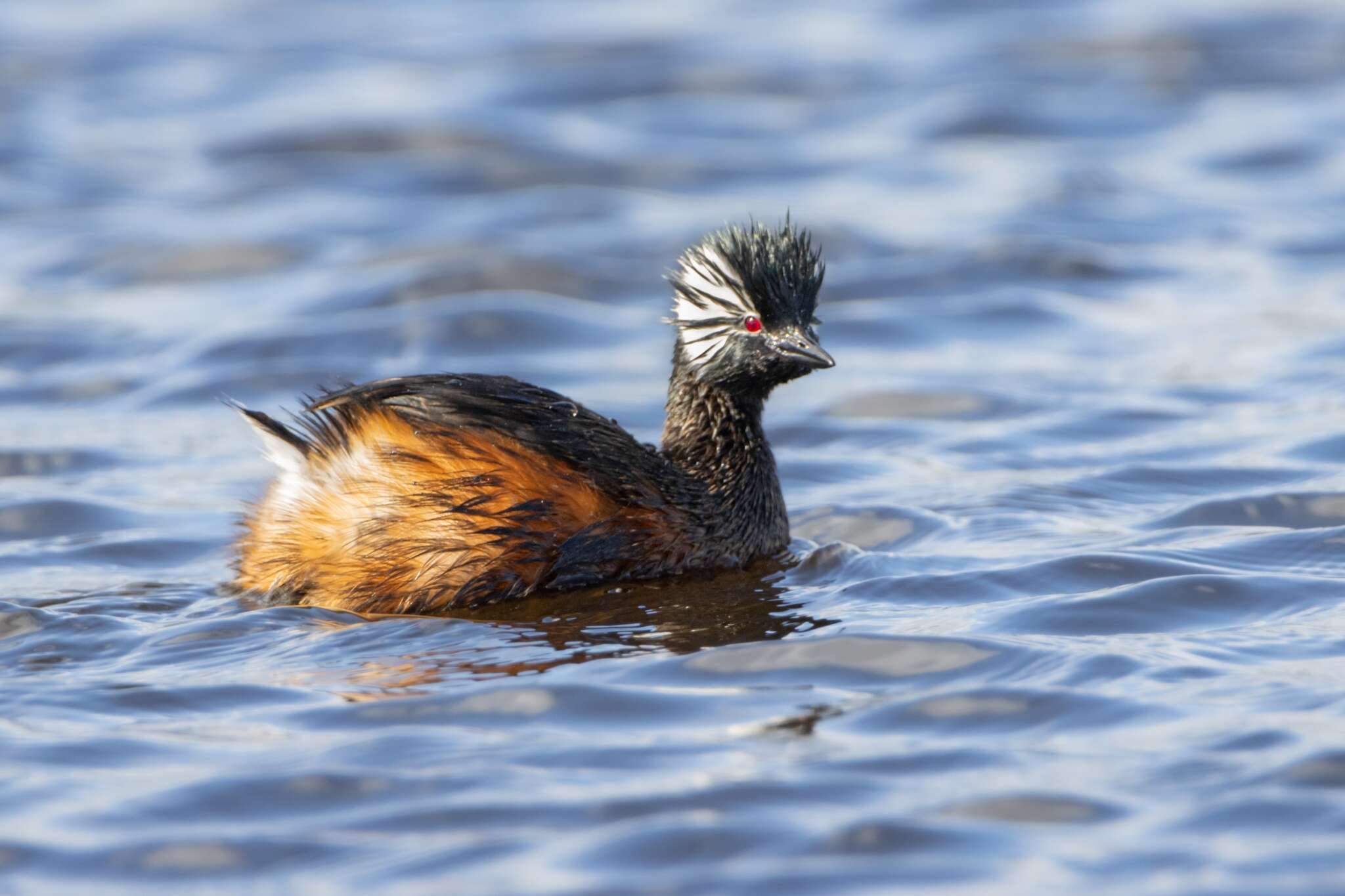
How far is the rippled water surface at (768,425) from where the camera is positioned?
571 centimetres

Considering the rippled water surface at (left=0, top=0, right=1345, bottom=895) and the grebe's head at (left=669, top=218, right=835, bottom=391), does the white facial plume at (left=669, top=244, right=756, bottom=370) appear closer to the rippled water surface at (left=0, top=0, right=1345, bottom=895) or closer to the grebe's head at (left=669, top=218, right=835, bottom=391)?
the grebe's head at (left=669, top=218, right=835, bottom=391)

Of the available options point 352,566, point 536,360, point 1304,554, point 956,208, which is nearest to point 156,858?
point 352,566

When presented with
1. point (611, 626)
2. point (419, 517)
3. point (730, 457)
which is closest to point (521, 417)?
Result: point (419, 517)

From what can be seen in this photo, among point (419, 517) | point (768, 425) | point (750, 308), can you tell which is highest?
point (750, 308)

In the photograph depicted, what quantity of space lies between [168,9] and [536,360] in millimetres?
11063

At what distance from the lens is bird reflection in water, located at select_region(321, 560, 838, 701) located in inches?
270

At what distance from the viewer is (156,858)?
5.54 m

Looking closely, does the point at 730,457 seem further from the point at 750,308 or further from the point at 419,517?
the point at 419,517

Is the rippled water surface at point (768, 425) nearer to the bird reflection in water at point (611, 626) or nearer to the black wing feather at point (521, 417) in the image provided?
the bird reflection in water at point (611, 626)

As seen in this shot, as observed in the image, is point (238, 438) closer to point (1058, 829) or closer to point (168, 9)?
point (1058, 829)

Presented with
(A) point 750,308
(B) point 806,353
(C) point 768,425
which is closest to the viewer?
(B) point 806,353

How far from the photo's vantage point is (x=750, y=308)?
8.53 metres

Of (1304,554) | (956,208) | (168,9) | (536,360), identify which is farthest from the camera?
(168,9)

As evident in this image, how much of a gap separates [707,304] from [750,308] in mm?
244
